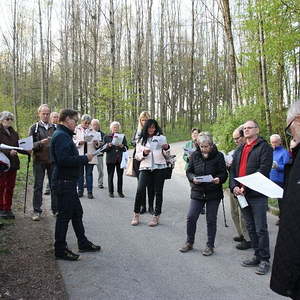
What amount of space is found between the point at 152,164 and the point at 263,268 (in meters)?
2.84

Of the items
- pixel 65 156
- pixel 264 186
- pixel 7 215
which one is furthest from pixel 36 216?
pixel 264 186

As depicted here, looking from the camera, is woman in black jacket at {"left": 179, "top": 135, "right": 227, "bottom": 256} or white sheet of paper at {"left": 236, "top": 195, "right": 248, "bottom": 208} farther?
woman in black jacket at {"left": 179, "top": 135, "right": 227, "bottom": 256}

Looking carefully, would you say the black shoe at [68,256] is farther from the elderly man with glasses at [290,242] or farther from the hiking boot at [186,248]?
the elderly man with glasses at [290,242]

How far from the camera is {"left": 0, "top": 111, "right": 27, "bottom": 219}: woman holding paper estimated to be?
652 centimetres

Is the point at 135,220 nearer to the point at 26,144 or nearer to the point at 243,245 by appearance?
the point at 243,245

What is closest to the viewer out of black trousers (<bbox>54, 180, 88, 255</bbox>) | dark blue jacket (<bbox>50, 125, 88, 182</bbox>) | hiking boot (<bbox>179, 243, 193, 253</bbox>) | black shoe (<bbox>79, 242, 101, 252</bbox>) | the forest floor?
the forest floor

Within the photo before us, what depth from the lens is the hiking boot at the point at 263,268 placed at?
4.65 metres

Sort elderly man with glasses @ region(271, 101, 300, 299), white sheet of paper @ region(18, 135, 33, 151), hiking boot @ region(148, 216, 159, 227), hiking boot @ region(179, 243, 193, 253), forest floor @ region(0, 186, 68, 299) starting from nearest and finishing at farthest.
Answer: elderly man with glasses @ region(271, 101, 300, 299) < forest floor @ region(0, 186, 68, 299) < hiking boot @ region(179, 243, 193, 253) < white sheet of paper @ region(18, 135, 33, 151) < hiking boot @ region(148, 216, 159, 227)

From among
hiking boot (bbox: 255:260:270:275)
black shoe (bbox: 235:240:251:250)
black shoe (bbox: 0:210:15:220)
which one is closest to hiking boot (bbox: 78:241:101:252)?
black shoe (bbox: 0:210:15:220)

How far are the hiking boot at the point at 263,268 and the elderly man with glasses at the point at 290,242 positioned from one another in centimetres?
259

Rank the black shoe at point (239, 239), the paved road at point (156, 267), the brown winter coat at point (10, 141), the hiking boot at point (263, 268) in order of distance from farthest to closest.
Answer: the brown winter coat at point (10, 141)
the black shoe at point (239, 239)
the hiking boot at point (263, 268)
the paved road at point (156, 267)

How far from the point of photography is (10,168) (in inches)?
259

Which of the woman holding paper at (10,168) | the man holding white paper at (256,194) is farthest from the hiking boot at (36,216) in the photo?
the man holding white paper at (256,194)

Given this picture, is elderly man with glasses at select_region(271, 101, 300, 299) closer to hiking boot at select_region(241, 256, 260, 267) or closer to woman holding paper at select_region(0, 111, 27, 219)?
hiking boot at select_region(241, 256, 260, 267)
